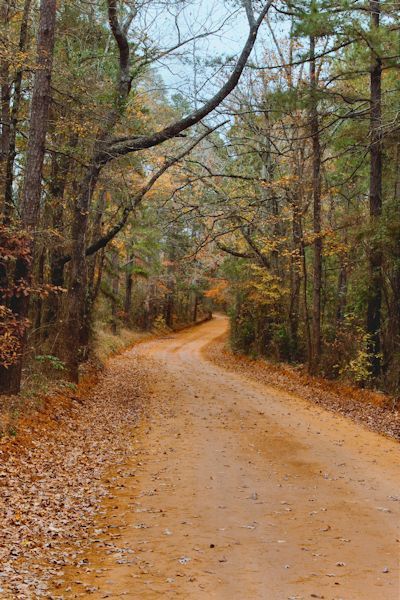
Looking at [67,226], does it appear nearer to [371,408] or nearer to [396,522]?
[371,408]

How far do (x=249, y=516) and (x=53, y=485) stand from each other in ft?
9.03

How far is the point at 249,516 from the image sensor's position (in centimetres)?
616

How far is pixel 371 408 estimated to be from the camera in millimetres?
13586

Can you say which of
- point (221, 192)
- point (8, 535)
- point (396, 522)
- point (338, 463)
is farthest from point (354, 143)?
point (8, 535)

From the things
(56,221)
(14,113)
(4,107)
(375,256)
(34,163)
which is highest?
(4,107)

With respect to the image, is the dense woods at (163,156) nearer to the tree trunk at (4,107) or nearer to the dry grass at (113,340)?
the tree trunk at (4,107)

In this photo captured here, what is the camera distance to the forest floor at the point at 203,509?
4.58 metres

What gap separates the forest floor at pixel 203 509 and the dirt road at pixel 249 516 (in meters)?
0.02

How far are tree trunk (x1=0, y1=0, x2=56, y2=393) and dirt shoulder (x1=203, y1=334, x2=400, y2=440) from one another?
7.77m

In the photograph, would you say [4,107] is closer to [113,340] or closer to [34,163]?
[34,163]

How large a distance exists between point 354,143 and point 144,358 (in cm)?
1548

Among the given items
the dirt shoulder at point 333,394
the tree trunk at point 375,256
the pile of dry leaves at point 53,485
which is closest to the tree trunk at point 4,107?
the pile of dry leaves at point 53,485

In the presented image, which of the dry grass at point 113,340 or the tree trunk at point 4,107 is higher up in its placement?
the tree trunk at point 4,107

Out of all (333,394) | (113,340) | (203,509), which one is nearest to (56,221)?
(333,394)
